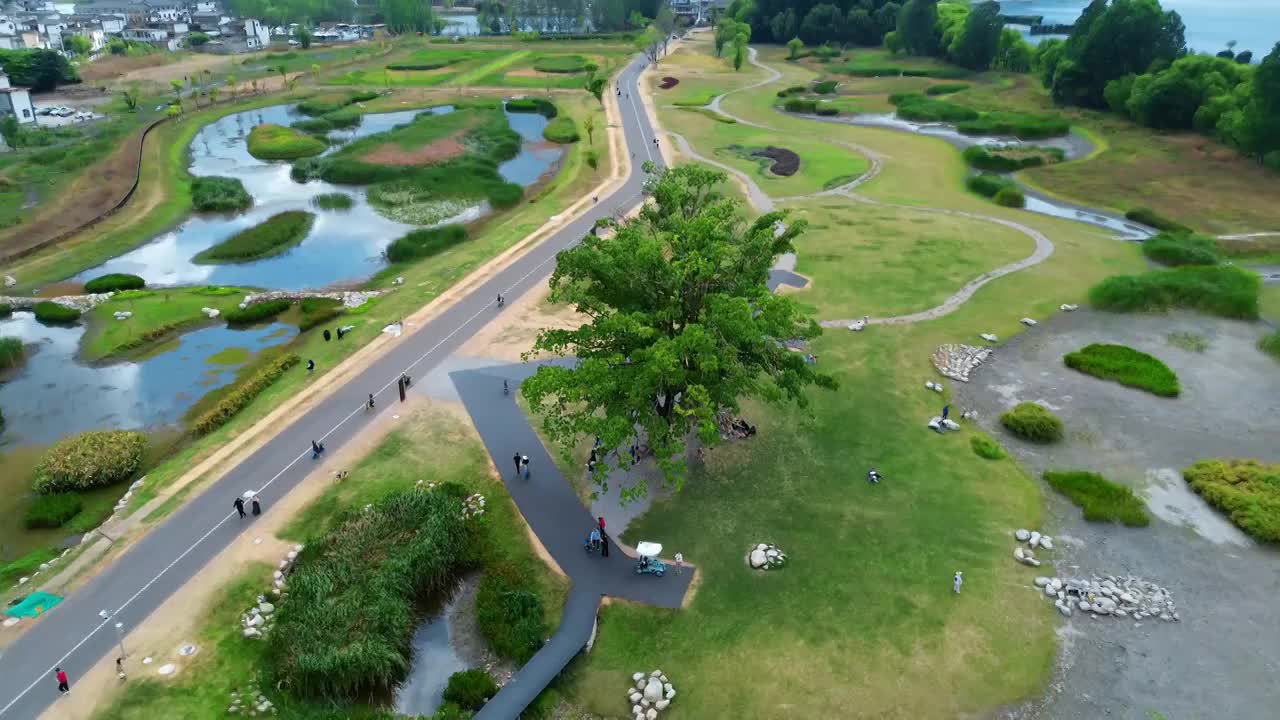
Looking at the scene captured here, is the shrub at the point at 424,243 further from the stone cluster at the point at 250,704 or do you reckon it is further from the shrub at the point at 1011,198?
the shrub at the point at 1011,198

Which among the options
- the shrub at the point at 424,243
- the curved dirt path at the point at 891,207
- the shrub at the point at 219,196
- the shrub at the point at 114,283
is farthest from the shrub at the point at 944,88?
the shrub at the point at 114,283

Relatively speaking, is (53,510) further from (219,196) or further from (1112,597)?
(219,196)

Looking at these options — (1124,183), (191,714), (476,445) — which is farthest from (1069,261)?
(191,714)

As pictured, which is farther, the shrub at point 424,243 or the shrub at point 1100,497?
the shrub at point 424,243

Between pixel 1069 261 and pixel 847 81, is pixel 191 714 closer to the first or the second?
pixel 1069 261

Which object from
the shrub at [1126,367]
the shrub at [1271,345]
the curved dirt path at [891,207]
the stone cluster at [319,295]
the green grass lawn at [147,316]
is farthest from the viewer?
the stone cluster at [319,295]

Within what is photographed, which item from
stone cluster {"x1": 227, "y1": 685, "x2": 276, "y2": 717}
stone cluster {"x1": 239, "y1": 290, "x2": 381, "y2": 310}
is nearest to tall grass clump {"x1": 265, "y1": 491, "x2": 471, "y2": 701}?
stone cluster {"x1": 227, "y1": 685, "x2": 276, "y2": 717}

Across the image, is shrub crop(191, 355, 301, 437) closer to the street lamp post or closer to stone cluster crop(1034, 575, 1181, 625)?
the street lamp post

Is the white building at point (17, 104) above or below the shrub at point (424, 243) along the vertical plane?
above
